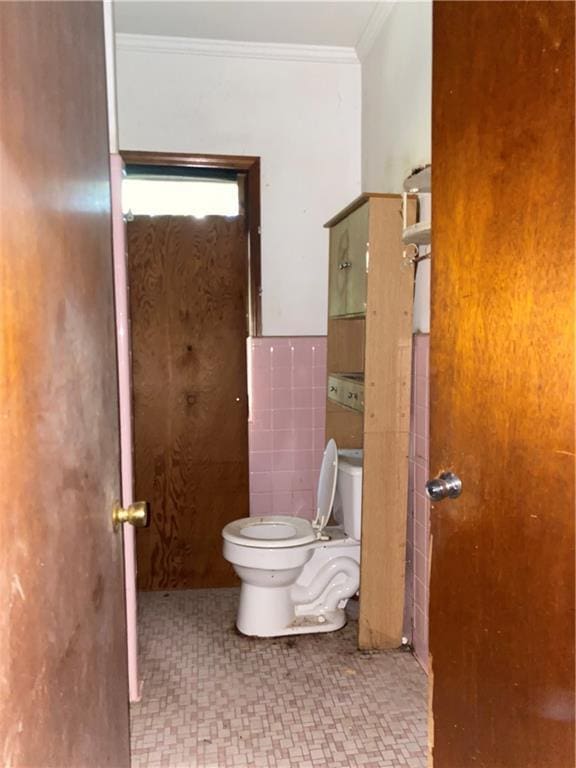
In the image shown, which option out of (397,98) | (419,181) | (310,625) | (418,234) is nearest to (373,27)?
(397,98)

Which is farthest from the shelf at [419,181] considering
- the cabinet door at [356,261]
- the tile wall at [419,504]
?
the tile wall at [419,504]

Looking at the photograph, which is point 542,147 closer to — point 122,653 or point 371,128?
point 122,653

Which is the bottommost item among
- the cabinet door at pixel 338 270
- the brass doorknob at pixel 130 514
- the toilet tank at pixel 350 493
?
the toilet tank at pixel 350 493

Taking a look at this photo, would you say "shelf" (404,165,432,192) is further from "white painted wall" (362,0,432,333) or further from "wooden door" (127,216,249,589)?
"wooden door" (127,216,249,589)

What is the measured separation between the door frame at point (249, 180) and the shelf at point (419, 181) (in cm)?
99

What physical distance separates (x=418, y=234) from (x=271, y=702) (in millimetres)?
1653

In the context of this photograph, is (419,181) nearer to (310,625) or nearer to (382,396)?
(382,396)

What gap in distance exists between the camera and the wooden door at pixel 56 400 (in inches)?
26.0

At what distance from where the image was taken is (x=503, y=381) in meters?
0.98

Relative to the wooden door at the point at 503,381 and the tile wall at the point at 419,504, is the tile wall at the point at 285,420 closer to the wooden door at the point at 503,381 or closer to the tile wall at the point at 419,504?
the tile wall at the point at 419,504

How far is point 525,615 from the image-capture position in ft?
3.04

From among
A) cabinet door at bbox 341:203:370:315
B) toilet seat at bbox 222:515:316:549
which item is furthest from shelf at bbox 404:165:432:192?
toilet seat at bbox 222:515:316:549

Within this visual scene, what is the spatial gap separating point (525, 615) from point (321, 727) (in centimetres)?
126

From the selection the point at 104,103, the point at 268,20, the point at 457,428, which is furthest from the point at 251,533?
the point at 268,20
